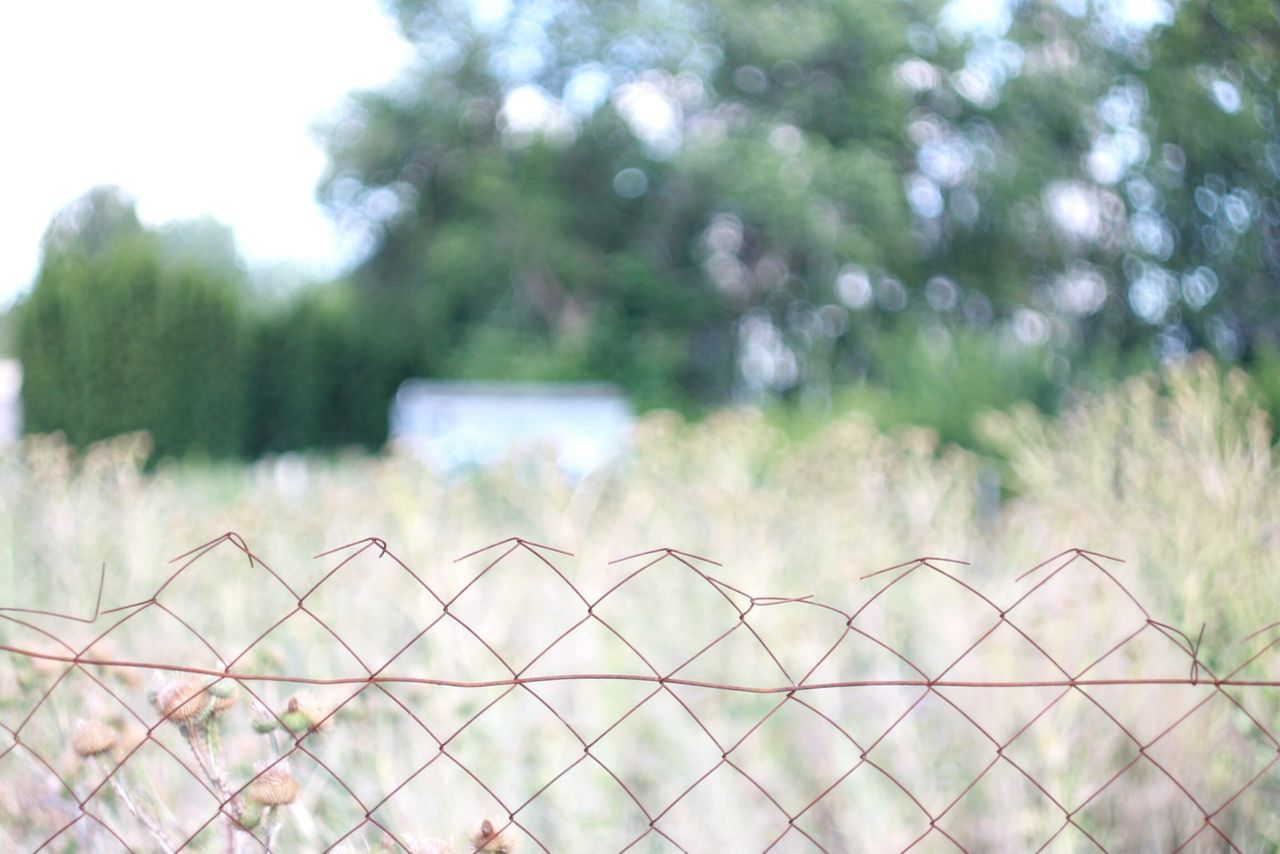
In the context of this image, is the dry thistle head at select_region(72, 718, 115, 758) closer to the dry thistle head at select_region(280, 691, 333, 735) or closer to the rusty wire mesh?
the rusty wire mesh

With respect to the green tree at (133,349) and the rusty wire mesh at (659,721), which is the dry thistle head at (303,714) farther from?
the green tree at (133,349)

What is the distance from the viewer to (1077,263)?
13781mm

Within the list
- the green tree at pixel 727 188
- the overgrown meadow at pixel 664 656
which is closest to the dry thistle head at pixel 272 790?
the overgrown meadow at pixel 664 656

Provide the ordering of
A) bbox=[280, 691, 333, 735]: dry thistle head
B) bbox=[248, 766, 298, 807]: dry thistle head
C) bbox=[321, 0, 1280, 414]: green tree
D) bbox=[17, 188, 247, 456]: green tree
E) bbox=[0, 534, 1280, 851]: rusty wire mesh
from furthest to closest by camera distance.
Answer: bbox=[321, 0, 1280, 414]: green tree → bbox=[17, 188, 247, 456]: green tree → bbox=[0, 534, 1280, 851]: rusty wire mesh → bbox=[280, 691, 333, 735]: dry thistle head → bbox=[248, 766, 298, 807]: dry thistle head

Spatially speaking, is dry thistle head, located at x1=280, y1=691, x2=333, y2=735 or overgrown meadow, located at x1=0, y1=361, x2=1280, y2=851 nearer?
dry thistle head, located at x1=280, y1=691, x2=333, y2=735

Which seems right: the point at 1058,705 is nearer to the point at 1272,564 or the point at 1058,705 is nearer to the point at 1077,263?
the point at 1272,564

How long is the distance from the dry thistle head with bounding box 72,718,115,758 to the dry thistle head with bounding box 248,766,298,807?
254 millimetres

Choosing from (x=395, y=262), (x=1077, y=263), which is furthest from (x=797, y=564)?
(x=395, y=262)

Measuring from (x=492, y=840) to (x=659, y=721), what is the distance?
1.41 metres

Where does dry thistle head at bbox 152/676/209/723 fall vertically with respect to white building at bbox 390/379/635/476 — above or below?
above

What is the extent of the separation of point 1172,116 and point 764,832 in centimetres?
648

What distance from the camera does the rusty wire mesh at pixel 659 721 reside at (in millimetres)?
1682

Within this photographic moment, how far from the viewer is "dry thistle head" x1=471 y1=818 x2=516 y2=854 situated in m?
1.16

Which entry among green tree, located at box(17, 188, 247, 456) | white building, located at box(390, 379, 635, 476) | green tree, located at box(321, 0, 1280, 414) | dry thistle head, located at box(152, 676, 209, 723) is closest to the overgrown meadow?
dry thistle head, located at box(152, 676, 209, 723)
